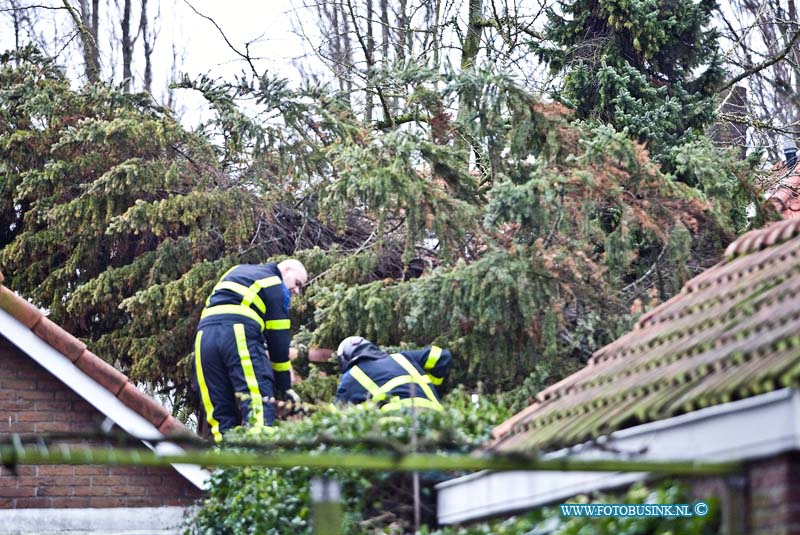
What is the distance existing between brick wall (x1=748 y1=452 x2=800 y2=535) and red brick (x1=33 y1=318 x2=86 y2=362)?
229 inches

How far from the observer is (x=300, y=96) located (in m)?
11.4

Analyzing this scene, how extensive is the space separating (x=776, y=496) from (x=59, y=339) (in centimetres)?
603

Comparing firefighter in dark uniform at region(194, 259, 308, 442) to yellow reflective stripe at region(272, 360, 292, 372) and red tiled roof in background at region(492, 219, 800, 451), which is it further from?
red tiled roof in background at region(492, 219, 800, 451)

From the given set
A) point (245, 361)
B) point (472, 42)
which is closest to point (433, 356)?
point (245, 361)

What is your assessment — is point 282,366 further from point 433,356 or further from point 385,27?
point 385,27

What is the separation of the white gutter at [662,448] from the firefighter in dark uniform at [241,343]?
3842mm

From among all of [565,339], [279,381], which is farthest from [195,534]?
[565,339]

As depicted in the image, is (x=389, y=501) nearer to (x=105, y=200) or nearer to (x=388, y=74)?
(x=388, y=74)

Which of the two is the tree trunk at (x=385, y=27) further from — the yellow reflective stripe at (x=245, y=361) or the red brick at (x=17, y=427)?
the red brick at (x=17, y=427)

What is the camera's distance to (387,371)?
29.0 ft

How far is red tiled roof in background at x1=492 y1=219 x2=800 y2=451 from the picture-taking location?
4.07 meters

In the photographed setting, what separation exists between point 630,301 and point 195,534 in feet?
13.8

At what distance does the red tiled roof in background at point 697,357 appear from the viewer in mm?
4070

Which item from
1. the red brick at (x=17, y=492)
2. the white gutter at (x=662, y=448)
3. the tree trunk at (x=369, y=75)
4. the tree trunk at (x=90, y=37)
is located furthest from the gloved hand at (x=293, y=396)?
the tree trunk at (x=90, y=37)
